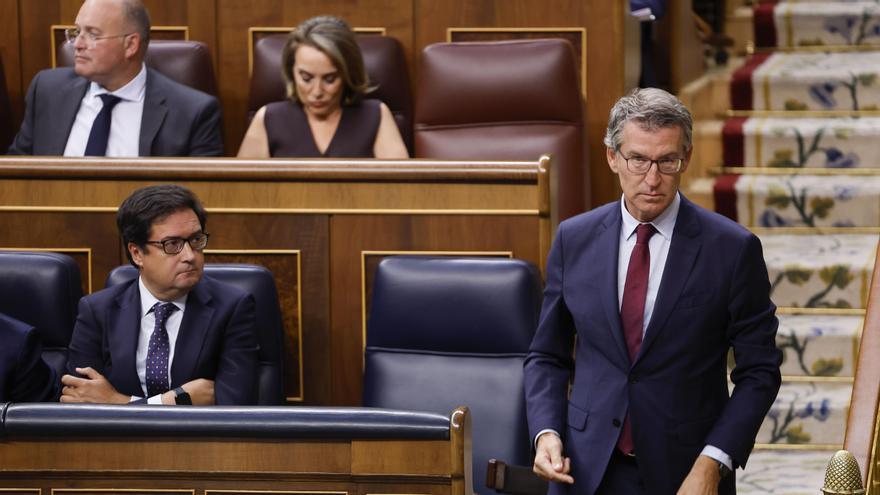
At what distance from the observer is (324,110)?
266 centimetres

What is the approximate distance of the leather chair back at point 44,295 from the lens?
7.07ft

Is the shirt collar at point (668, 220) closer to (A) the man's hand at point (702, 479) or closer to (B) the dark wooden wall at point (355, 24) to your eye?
(A) the man's hand at point (702, 479)

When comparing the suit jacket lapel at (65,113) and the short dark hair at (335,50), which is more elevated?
the short dark hair at (335,50)

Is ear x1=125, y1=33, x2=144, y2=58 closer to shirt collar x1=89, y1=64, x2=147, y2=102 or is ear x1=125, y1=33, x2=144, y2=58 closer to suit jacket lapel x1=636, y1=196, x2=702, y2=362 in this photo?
shirt collar x1=89, y1=64, x2=147, y2=102

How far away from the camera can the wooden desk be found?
2.25m

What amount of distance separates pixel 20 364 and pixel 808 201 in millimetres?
1698

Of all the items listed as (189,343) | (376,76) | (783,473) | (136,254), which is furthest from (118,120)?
(783,473)

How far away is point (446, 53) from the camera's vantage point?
2719mm

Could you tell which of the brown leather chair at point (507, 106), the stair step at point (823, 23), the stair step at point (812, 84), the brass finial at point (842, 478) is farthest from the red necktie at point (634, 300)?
the stair step at point (823, 23)

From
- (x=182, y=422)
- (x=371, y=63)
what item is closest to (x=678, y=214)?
(x=182, y=422)

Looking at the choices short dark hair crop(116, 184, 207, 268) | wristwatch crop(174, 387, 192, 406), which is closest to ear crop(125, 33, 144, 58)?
short dark hair crop(116, 184, 207, 268)

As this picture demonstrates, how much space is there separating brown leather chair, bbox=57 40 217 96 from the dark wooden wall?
0.17 m

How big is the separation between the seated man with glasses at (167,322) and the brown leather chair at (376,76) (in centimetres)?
80

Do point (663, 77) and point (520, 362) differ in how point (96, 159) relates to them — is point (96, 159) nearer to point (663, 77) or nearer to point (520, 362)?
point (520, 362)
